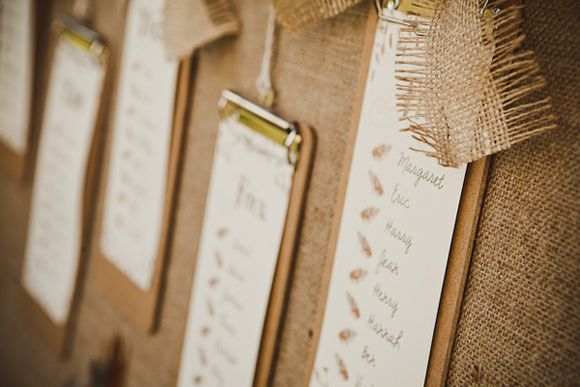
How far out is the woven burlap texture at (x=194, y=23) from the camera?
0.75m

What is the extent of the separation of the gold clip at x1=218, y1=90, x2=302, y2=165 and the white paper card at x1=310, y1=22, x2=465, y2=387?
8 centimetres

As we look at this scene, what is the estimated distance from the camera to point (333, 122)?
65 centimetres

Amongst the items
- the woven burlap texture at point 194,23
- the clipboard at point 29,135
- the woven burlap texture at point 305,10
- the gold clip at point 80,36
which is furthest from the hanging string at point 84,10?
the woven burlap texture at point 305,10

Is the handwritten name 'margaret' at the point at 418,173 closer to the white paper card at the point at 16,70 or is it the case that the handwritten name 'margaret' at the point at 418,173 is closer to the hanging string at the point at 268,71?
the hanging string at the point at 268,71

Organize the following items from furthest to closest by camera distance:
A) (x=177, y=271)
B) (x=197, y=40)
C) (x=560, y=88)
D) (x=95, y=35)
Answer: (x=95, y=35) → (x=177, y=271) → (x=197, y=40) → (x=560, y=88)

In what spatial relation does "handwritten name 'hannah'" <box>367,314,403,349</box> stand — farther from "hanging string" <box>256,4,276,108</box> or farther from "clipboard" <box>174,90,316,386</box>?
"hanging string" <box>256,4,276,108</box>

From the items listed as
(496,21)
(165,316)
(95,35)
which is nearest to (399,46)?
(496,21)

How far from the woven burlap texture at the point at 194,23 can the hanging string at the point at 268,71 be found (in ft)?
0.20

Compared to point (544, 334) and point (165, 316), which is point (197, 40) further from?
point (544, 334)

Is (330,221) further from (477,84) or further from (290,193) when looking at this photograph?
(477,84)

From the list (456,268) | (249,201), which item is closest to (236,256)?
(249,201)

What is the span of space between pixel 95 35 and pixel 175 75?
25 centimetres

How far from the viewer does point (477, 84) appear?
18.0 inches

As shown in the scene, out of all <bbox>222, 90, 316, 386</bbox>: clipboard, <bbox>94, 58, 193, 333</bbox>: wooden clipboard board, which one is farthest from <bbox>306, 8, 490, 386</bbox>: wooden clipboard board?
→ <bbox>94, 58, 193, 333</bbox>: wooden clipboard board
